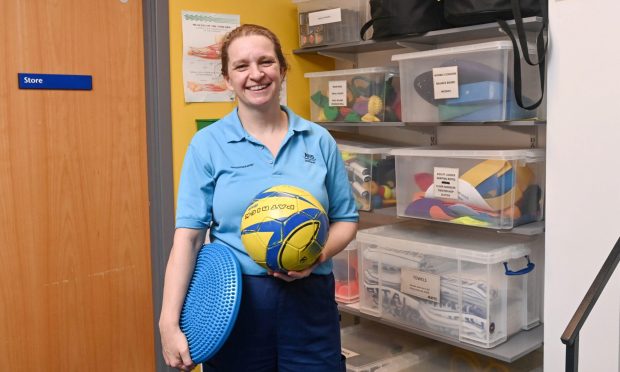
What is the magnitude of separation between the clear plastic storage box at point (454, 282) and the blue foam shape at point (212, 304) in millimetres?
1133

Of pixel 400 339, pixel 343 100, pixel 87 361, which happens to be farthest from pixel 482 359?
pixel 87 361

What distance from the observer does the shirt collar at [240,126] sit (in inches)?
69.3

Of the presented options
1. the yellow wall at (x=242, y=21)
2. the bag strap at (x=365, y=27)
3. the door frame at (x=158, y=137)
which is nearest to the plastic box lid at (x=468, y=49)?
the bag strap at (x=365, y=27)

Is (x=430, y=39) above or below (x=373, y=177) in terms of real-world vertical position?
above

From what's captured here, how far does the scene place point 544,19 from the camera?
2215 mm

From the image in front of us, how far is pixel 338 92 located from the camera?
3008 millimetres

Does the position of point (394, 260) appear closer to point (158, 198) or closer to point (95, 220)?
point (158, 198)

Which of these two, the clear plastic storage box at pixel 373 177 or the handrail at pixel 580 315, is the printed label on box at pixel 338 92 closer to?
the clear plastic storage box at pixel 373 177

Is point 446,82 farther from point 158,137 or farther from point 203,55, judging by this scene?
point 158,137

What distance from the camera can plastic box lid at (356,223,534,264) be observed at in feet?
8.08

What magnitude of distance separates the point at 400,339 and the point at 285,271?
1602 millimetres

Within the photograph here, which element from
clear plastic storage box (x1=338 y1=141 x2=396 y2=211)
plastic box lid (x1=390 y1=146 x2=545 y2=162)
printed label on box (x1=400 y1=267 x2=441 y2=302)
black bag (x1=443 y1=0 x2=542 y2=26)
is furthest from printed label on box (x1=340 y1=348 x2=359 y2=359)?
black bag (x1=443 y1=0 x2=542 y2=26)

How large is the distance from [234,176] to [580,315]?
0.90m

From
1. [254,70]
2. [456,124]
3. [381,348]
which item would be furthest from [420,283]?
[254,70]
